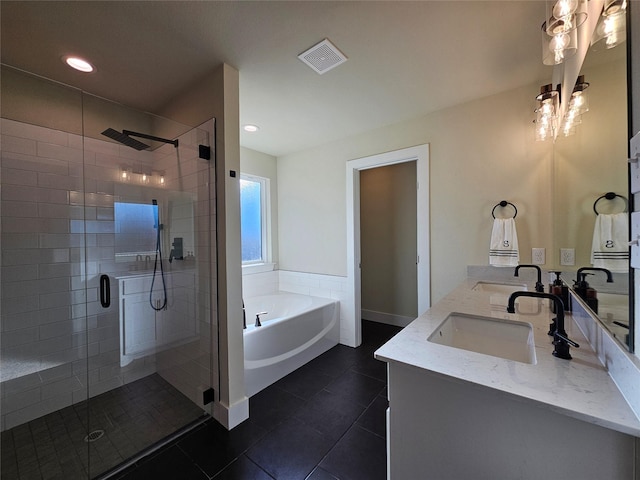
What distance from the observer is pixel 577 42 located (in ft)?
3.83

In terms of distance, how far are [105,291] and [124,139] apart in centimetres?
123

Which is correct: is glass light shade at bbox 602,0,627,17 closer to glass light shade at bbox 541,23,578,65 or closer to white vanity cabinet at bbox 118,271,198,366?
glass light shade at bbox 541,23,578,65

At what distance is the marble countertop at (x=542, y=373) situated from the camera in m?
0.63

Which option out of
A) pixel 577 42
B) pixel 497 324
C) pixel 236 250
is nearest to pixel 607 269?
pixel 497 324

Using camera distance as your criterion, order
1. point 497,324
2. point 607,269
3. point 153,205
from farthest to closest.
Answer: point 153,205 < point 497,324 < point 607,269

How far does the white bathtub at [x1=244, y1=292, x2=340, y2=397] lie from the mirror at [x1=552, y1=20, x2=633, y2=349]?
6.66 ft

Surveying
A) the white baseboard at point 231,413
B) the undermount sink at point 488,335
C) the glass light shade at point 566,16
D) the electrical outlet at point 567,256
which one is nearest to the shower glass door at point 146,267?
the white baseboard at point 231,413

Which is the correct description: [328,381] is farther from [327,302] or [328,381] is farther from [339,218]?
[339,218]

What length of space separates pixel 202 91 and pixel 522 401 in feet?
8.10

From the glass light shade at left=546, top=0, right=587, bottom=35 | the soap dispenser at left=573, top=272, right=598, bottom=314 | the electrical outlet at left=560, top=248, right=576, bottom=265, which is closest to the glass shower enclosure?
the glass light shade at left=546, top=0, right=587, bottom=35

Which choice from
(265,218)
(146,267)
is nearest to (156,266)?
(146,267)

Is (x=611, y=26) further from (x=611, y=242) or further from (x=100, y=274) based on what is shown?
(x=100, y=274)

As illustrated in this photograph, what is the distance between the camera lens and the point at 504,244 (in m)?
2.08

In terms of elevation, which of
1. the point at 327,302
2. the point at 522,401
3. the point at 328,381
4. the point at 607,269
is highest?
the point at 607,269
